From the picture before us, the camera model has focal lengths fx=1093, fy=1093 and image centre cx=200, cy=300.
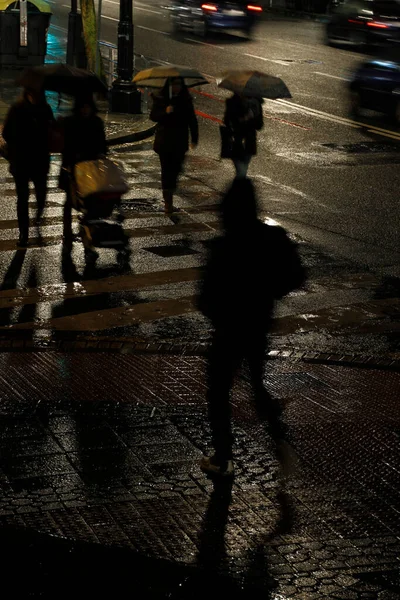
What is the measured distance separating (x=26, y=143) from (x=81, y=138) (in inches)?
23.3

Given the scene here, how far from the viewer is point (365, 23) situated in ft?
88.0

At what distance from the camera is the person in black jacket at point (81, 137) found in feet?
38.6

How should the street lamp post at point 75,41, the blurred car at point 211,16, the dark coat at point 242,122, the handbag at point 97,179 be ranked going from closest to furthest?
the handbag at point 97,179 → the dark coat at point 242,122 → the street lamp post at point 75,41 → the blurred car at point 211,16

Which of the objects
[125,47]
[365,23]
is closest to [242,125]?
[125,47]

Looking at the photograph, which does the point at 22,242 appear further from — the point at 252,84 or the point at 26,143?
the point at 252,84

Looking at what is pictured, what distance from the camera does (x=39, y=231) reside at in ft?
41.9

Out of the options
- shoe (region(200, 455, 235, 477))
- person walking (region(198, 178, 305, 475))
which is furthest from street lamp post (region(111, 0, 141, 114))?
shoe (region(200, 455, 235, 477))

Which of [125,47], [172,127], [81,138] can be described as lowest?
[125,47]

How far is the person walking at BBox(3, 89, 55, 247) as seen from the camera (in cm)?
1170

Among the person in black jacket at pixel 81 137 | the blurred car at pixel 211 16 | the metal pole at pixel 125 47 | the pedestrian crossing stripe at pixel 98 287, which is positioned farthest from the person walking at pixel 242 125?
the blurred car at pixel 211 16

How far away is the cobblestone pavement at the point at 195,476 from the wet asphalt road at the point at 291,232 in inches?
50.2

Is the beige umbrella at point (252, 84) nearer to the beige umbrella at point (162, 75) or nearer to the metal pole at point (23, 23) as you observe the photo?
the beige umbrella at point (162, 75)

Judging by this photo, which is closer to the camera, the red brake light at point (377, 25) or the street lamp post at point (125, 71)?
the street lamp post at point (125, 71)

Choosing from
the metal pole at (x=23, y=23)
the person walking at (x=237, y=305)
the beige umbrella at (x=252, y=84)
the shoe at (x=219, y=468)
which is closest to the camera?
the shoe at (x=219, y=468)
